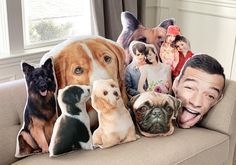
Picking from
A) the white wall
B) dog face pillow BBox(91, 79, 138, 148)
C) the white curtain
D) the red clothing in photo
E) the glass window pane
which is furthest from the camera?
the white wall

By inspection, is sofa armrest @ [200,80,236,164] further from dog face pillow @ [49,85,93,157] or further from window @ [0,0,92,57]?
window @ [0,0,92,57]

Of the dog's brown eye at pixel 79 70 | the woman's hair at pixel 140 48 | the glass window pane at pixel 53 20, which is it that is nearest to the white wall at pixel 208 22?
the glass window pane at pixel 53 20

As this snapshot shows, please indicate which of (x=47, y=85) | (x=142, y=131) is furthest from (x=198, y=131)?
(x=47, y=85)

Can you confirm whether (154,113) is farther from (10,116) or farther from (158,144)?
(10,116)

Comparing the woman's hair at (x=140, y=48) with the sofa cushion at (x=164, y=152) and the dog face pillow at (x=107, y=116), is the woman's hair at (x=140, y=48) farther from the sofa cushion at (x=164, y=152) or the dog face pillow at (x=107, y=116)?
the sofa cushion at (x=164, y=152)

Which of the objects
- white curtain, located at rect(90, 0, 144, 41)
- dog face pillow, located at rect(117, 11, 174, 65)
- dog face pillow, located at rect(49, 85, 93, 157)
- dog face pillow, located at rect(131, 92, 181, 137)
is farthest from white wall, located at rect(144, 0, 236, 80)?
dog face pillow, located at rect(49, 85, 93, 157)

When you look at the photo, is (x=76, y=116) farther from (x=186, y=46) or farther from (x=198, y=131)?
(x=186, y=46)

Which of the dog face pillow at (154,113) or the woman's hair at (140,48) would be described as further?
the woman's hair at (140,48)

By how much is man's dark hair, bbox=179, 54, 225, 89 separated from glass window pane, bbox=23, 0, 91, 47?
1197mm

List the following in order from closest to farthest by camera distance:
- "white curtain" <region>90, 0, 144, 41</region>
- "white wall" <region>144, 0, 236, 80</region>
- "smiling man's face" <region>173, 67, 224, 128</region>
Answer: "smiling man's face" <region>173, 67, 224, 128</region>, "white curtain" <region>90, 0, 144, 41</region>, "white wall" <region>144, 0, 236, 80</region>

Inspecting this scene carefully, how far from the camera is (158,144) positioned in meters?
1.86

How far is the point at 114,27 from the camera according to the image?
3.00m

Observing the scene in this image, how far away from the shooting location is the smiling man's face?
204cm

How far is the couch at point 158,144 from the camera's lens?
1.70 meters
